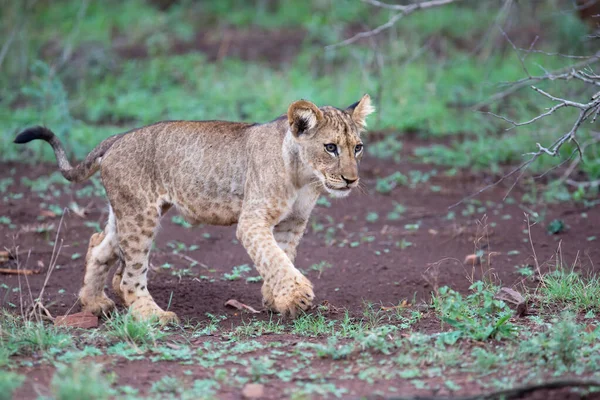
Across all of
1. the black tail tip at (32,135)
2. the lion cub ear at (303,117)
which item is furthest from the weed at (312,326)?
the black tail tip at (32,135)

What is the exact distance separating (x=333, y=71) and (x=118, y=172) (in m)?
8.58

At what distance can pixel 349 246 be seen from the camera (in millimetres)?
8000

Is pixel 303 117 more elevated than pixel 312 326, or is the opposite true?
pixel 303 117

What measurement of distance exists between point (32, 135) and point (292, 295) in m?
2.36

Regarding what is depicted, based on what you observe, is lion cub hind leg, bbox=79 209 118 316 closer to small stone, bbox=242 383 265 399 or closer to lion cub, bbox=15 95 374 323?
lion cub, bbox=15 95 374 323

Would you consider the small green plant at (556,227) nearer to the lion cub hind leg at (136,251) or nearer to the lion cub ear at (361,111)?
the lion cub ear at (361,111)

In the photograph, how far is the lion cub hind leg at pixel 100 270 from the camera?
6.47 m

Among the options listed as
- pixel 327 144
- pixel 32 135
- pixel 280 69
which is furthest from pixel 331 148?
pixel 280 69

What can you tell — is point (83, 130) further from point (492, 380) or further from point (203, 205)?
point (492, 380)

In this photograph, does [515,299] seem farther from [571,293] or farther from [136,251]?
[136,251]

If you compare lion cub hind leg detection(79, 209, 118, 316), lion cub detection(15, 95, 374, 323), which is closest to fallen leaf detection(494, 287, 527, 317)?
lion cub detection(15, 95, 374, 323)

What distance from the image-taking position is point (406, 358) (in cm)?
462

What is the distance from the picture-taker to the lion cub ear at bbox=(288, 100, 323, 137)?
585cm

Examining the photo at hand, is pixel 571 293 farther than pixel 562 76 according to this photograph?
No
